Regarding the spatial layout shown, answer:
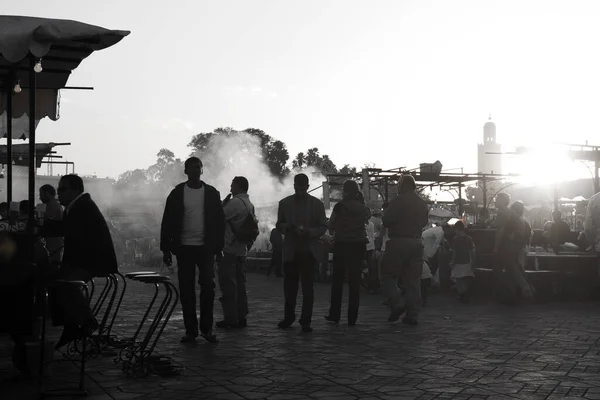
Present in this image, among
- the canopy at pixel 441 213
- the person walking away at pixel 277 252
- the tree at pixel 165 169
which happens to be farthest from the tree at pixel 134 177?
the person walking away at pixel 277 252

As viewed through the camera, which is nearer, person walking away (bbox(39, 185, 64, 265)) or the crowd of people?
the crowd of people

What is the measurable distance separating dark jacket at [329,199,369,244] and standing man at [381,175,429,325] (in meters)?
0.32

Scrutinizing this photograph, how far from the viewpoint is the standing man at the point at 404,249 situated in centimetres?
1095

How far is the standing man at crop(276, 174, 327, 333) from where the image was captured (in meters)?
10.4

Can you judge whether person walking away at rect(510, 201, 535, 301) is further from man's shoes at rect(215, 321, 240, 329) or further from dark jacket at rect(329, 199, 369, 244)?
man's shoes at rect(215, 321, 240, 329)

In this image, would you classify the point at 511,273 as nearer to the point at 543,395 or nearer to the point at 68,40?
the point at 543,395

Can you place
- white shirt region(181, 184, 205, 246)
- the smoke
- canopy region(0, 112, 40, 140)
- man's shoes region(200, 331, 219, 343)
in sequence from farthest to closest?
the smoke
canopy region(0, 112, 40, 140)
white shirt region(181, 184, 205, 246)
man's shoes region(200, 331, 219, 343)

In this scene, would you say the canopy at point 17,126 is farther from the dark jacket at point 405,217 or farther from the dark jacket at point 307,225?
the dark jacket at point 405,217

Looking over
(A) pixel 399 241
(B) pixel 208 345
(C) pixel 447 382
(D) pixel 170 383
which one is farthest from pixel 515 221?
(D) pixel 170 383

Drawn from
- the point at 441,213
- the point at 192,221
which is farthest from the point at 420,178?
the point at 192,221

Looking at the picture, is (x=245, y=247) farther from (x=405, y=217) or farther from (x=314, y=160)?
(x=314, y=160)

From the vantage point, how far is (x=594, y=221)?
1479cm

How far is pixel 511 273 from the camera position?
14008mm

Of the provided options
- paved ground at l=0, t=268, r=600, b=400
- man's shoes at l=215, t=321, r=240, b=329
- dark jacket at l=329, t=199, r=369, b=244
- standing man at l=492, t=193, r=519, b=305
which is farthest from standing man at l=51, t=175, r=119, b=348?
standing man at l=492, t=193, r=519, b=305
